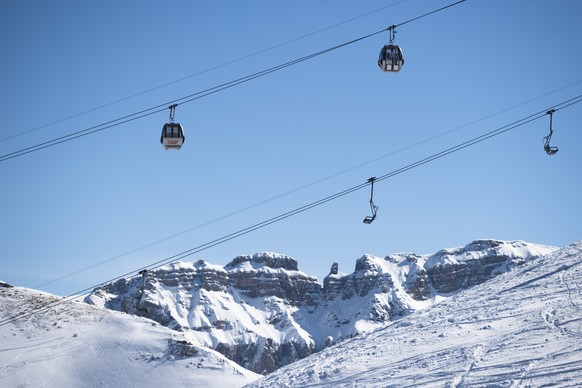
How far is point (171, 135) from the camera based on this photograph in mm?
28750

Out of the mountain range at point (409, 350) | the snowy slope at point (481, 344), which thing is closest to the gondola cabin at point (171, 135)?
the mountain range at point (409, 350)

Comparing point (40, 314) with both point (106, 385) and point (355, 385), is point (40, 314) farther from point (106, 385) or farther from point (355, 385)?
point (355, 385)

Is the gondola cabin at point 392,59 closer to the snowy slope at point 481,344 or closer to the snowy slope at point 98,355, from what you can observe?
the snowy slope at point 481,344

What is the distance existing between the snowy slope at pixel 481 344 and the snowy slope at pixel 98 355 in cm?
3625

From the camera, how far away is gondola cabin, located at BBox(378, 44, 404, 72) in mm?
30656

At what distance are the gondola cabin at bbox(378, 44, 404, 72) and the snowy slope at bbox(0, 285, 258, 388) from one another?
56.0 meters

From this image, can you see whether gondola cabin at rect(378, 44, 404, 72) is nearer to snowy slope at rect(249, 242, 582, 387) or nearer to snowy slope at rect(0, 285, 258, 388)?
snowy slope at rect(249, 242, 582, 387)

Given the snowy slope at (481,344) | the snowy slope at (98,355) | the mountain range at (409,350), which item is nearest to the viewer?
the snowy slope at (481,344)

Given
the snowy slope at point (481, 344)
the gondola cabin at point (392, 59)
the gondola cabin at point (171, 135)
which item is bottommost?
the snowy slope at point (481, 344)

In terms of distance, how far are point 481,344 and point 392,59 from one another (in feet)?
47.1

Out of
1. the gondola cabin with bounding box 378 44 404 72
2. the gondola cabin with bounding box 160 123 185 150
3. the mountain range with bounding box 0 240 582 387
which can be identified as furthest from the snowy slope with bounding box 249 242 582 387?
the gondola cabin with bounding box 160 123 185 150

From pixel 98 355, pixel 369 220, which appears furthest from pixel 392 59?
pixel 98 355

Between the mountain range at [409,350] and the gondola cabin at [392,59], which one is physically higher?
the gondola cabin at [392,59]

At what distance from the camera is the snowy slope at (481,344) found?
31342 millimetres
